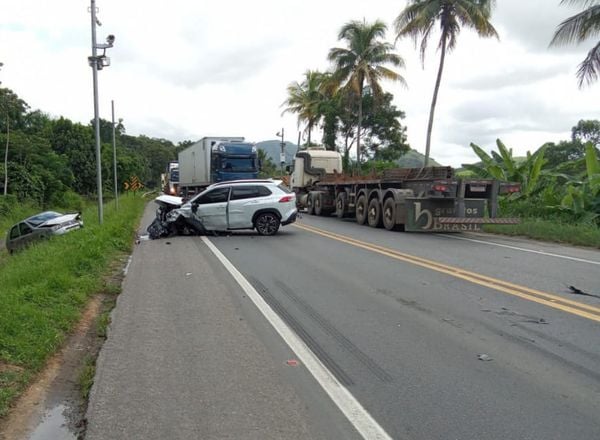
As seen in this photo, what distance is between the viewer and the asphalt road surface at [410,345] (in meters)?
3.94

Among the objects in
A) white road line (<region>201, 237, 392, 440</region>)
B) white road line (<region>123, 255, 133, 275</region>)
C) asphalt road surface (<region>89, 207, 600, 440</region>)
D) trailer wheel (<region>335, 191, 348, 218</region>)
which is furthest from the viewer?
trailer wheel (<region>335, 191, 348, 218</region>)

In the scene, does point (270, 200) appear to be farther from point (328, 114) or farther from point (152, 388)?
point (328, 114)

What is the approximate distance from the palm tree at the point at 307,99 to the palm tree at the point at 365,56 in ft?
32.7

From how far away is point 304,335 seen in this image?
19.5ft

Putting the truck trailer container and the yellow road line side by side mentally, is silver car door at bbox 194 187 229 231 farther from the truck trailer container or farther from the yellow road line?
the truck trailer container

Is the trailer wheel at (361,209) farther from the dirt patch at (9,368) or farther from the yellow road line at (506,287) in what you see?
the dirt patch at (9,368)

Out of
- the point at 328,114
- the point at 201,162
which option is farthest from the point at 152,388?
the point at 328,114

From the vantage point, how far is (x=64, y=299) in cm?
736

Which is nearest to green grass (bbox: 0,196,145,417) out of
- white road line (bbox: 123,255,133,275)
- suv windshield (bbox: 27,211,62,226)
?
white road line (bbox: 123,255,133,275)

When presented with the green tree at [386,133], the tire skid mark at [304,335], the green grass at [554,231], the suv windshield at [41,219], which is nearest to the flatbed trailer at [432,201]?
the green grass at [554,231]

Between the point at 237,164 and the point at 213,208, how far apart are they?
12281mm

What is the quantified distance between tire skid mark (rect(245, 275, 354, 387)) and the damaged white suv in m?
7.56

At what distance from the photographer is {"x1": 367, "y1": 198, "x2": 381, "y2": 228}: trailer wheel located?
1895 cm

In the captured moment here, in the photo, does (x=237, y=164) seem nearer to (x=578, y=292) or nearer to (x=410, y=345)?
(x=578, y=292)
